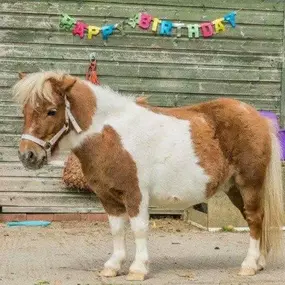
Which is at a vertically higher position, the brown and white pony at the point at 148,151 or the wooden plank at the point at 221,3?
the wooden plank at the point at 221,3

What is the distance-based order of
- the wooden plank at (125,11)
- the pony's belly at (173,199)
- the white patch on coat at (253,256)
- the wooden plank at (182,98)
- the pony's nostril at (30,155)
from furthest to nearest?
the wooden plank at (182,98) < the wooden plank at (125,11) < the white patch on coat at (253,256) < the pony's belly at (173,199) < the pony's nostril at (30,155)

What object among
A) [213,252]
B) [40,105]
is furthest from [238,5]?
[40,105]

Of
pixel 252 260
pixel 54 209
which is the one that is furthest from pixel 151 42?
pixel 252 260

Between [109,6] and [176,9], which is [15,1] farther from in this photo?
[176,9]

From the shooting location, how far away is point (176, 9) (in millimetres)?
11180

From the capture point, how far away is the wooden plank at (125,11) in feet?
35.6

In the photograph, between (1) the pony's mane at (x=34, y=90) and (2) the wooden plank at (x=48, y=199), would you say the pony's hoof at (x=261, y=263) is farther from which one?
(2) the wooden plank at (x=48, y=199)

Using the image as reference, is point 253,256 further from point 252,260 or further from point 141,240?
point 141,240

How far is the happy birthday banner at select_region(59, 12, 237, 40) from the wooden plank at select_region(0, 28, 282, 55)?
0.08 m

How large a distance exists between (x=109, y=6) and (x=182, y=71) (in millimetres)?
1346

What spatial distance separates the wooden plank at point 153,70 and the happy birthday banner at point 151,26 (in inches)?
16.8

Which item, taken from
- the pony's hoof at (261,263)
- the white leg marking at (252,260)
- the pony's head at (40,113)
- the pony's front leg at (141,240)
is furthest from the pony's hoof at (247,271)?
the pony's head at (40,113)

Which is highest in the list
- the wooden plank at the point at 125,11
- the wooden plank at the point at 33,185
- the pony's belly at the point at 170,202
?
the wooden plank at the point at 125,11

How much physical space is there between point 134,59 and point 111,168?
503 centimetres
